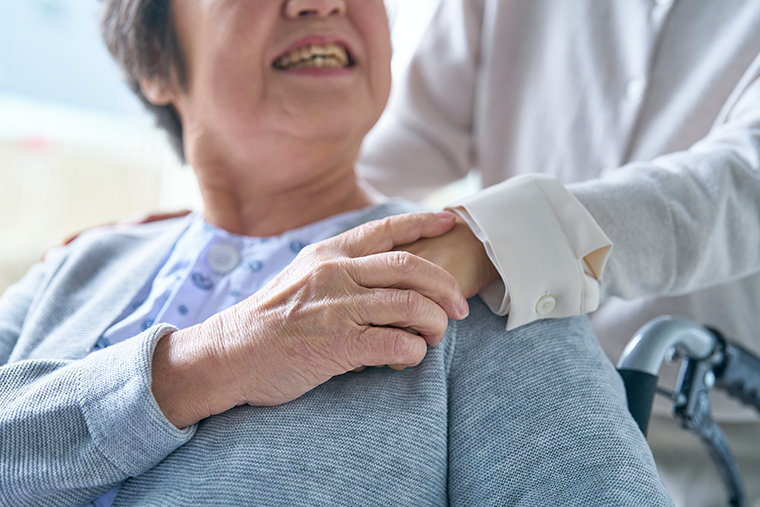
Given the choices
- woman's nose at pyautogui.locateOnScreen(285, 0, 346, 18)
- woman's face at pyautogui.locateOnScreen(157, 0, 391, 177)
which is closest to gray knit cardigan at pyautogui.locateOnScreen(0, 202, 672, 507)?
woman's face at pyautogui.locateOnScreen(157, 0, 391, 177)

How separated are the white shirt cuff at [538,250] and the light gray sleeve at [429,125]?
2.69 ft

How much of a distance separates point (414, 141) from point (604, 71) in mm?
520

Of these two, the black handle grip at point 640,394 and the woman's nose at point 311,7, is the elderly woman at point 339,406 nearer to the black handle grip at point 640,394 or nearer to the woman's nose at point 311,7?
the black handle grip at point 640,394

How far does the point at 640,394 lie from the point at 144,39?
3.30 ft

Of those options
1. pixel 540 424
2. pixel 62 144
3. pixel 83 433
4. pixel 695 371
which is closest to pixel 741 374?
pixel 695 371

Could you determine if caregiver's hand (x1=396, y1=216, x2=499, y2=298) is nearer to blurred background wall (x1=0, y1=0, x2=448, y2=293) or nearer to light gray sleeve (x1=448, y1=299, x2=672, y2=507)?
light gray sleeve (x1=448, y1=299, x2=672, y2=507)

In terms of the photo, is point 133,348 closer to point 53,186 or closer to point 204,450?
point 204,450

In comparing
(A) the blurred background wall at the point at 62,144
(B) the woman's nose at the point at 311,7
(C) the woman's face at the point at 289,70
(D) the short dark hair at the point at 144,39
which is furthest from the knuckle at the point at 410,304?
(A) the blurred background wall at the point at 62,144

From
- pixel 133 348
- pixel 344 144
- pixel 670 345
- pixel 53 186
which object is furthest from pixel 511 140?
pixel 53 186

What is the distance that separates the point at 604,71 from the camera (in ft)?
3.82

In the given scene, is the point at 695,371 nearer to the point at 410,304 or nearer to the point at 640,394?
the point at 640,394

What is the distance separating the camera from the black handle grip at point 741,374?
2.75 feet

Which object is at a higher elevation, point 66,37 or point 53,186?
point 66,37

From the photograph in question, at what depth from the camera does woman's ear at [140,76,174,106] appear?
1.04 meters
